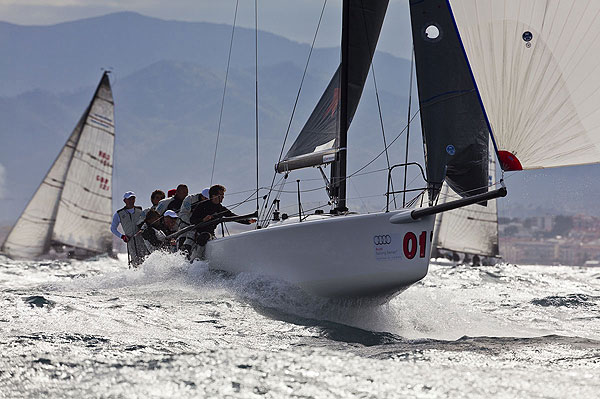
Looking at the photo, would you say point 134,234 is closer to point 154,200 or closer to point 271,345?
point 154,200

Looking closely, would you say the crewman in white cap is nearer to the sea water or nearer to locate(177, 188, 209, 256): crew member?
locate(177, 188, 209, 256): crew member

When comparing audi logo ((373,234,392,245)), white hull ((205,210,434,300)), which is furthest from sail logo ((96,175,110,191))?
audi logo ((373,234,392,245))

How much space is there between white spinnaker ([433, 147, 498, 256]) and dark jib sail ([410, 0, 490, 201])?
889 inches

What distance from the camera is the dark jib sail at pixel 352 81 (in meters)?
8.63

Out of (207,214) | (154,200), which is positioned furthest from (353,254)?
(154,200)

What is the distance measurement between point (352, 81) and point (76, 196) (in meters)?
18.2

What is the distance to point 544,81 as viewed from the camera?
283 inches

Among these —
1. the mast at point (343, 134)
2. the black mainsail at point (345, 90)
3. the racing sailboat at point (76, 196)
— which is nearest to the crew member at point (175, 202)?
the black mainsail at point (345, 90)

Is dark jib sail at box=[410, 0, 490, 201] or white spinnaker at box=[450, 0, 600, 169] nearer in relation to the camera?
white spinnaker at box=[450, 0, 600, 169]

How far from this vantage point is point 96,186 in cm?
2542

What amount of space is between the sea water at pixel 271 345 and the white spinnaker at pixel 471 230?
21348 mm

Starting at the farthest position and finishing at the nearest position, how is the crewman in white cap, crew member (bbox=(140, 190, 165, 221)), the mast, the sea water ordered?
the crewman in white cap → crew member (bbox=(140, 190, 165, 221)) → the mast → the sea water

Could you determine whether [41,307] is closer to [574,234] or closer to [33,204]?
[33,204]

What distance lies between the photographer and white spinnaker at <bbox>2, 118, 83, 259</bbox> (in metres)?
25.2
